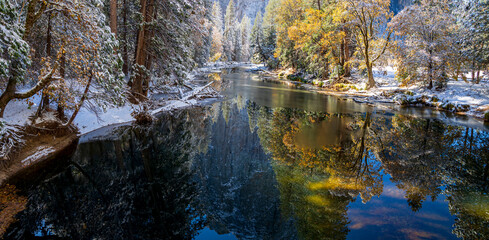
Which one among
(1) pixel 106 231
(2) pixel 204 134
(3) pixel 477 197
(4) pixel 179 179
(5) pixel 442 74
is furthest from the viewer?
(5) pixel 442 74

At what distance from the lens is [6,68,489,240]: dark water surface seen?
5133 mm

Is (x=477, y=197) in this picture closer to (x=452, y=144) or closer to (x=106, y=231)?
(x=452, y=144)

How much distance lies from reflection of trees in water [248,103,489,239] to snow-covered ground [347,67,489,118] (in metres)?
5.56

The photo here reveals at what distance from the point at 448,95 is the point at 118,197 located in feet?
72.6

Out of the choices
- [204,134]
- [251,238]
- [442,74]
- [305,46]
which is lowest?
[251,238]

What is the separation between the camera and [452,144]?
10.2 meters

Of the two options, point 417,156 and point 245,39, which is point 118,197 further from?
point 245,39

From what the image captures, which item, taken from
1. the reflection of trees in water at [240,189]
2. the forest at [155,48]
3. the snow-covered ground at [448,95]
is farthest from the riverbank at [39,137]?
the snow-covered ground at [448,95]

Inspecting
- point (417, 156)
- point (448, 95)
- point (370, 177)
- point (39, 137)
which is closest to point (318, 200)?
point (370, 177)

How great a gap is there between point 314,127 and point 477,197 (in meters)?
6.88

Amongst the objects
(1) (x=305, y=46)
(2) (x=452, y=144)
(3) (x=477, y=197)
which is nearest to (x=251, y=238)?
(3) (x=477, y=197)

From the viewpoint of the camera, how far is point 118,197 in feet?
20.3

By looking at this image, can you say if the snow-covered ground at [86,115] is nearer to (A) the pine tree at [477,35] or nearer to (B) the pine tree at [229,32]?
(A) the pine tree at [477,35]

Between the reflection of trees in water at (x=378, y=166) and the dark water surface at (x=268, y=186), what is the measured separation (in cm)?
4
